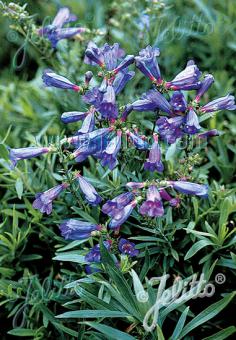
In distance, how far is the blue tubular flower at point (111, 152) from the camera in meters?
1.83

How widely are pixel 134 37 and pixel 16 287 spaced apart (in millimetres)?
1772

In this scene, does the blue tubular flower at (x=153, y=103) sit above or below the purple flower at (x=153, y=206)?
above

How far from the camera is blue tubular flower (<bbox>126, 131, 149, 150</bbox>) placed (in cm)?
190

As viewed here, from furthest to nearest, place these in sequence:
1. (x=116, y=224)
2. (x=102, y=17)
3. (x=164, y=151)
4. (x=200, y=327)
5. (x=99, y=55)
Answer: (x=102, y=17), (x=164, y=151), (x=200, y=327), (x=99, y=55), (x=116, y=224)

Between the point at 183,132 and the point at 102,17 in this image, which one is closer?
Answer: the point at 183,132

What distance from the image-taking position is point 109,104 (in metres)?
1.82

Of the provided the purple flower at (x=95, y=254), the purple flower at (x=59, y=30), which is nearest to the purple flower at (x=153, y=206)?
the purple flower at (x=95, y=254)

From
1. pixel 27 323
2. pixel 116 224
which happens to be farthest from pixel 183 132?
pixel 27 323

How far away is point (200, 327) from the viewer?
2234mm

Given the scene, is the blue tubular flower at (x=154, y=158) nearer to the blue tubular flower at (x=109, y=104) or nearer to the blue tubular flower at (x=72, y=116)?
the blue tubular flower at (x=109, y=104)

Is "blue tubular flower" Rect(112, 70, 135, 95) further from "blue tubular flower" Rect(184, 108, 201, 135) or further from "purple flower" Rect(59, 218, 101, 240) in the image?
"purple flower" Rect(59, 218, 101, 240)

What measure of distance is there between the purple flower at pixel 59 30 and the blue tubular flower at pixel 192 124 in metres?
1.01

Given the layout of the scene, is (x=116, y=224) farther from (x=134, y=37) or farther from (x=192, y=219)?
(x=134, y=37)

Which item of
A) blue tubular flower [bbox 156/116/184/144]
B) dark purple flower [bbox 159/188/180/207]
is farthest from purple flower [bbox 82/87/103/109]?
dark purple flower [bbox 159/188/180/207]
